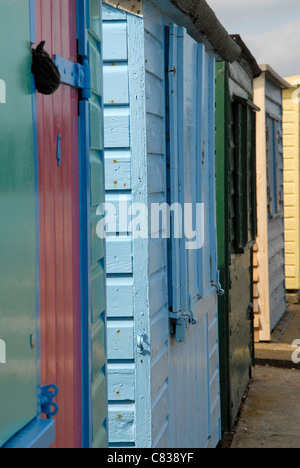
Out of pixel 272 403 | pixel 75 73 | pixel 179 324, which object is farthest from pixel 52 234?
pixel 272 403

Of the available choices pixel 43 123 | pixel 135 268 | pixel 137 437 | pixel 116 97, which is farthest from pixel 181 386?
pixel 43 123

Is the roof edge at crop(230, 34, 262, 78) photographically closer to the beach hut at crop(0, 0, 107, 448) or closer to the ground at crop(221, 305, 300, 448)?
the ground at crop(221, 305, 300, 448)

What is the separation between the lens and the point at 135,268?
3.91 meters

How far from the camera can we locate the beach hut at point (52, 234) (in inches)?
77.6

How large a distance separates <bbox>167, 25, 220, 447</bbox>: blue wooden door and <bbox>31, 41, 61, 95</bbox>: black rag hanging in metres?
2.15

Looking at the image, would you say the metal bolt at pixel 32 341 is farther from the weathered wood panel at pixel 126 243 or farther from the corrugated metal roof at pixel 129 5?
the corrugated metal roof at pixel 129 5

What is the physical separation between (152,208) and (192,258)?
924 mm

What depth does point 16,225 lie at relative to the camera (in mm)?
2006

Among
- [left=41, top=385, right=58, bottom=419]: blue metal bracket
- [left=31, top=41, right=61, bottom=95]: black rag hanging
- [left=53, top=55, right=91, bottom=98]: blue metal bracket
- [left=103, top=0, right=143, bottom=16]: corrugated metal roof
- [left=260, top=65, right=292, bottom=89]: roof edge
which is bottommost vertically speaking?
[left=41, top=385, right=58, bottom=419]: blue metal bracket

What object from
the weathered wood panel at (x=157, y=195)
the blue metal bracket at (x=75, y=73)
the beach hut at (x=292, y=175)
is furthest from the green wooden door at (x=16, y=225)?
the beach hut at (x=292, y=175)

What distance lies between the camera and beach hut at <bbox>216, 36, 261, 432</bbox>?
6.68m

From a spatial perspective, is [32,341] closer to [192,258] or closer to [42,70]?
[42,70]

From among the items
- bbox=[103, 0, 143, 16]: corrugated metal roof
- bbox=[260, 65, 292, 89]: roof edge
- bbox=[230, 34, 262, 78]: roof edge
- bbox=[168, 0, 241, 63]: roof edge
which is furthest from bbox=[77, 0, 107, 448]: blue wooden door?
bbox=[260, 65, 292, 89]: roof edge
